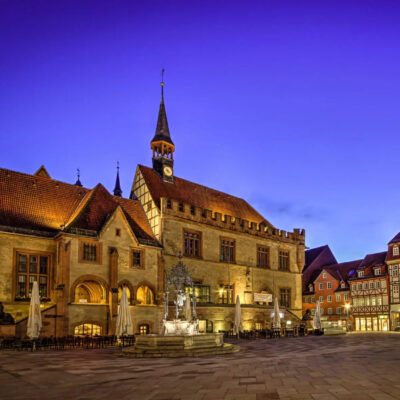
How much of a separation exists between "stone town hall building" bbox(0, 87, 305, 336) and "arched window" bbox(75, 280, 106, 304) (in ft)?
0.28

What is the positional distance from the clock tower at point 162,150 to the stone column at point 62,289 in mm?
15880

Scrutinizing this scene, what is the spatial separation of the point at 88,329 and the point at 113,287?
335 centimetres

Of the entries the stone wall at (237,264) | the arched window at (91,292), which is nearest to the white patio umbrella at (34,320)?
the arched window at (91,292)

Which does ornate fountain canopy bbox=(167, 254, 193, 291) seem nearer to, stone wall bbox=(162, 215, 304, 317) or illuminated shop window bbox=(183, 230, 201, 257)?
stone wall bbox=(162, 215, 304, 317)

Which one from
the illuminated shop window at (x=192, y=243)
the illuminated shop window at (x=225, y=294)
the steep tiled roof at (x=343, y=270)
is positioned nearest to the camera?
the illuminated shop window at (x=192, y=243)

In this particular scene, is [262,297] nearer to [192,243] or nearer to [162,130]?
[192,243]

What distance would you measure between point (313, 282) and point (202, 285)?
37909 millimetres

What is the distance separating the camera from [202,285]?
4197cm

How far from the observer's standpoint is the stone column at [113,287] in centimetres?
3244

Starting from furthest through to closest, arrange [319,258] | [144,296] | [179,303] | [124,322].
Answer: [319,258]
[144,296]
[179,303]
[124,322]

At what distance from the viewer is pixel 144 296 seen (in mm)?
37750

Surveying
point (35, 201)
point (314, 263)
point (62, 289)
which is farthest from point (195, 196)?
point (314, 263)

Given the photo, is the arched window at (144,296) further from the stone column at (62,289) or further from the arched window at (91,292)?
the stone column at (62,289)

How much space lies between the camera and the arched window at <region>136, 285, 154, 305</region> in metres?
37.3
